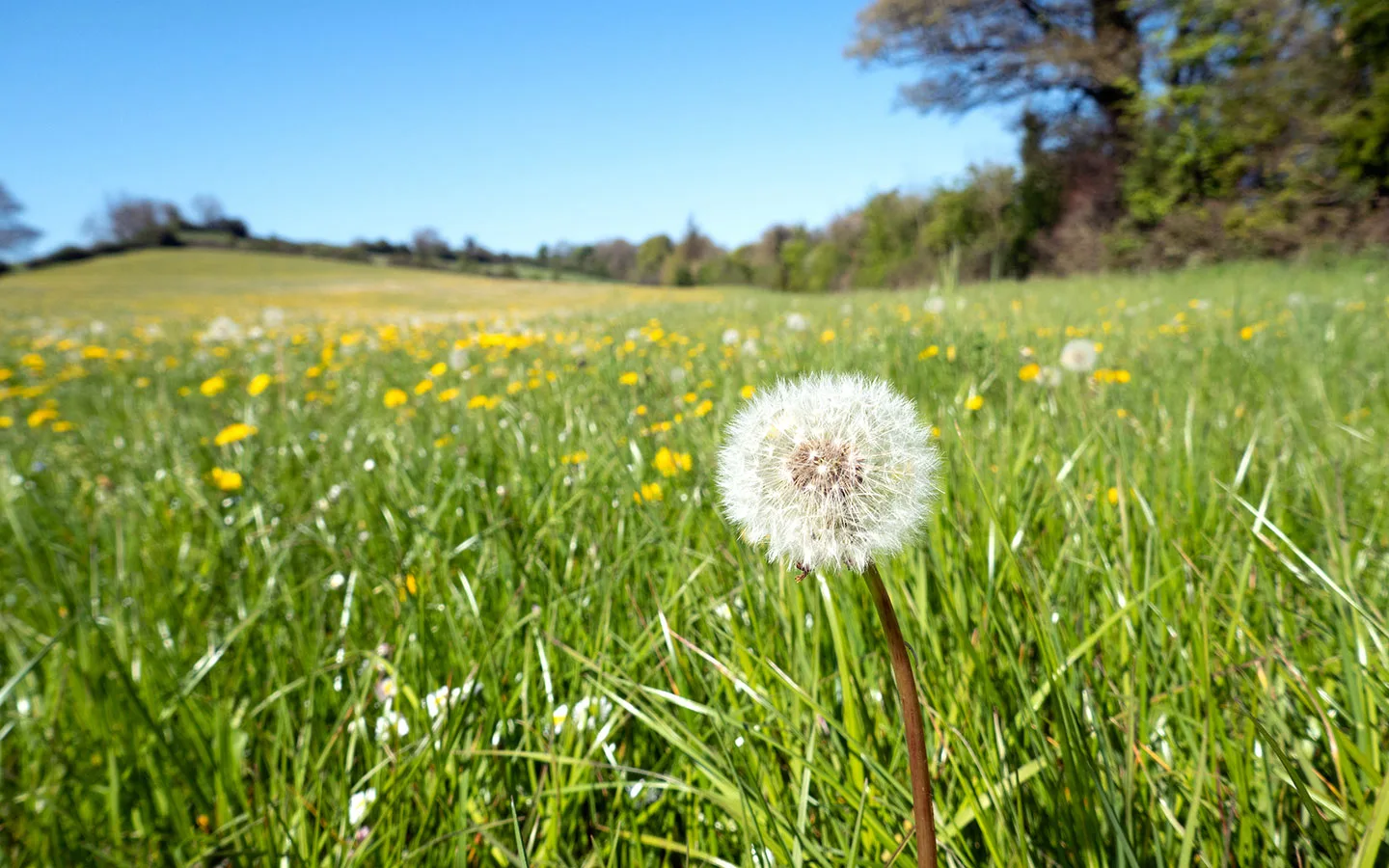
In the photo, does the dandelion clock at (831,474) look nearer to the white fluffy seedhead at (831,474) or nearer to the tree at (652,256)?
the white fluffy seedhead at (831,474)

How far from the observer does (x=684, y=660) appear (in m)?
1.09

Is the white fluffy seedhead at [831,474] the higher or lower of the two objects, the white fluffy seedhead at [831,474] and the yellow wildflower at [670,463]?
the higher

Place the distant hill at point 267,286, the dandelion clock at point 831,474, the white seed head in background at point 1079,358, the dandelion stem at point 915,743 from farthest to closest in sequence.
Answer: the distant hill at point 267,286 → the white seed head in background at point 1079,358 → the dandelion clock at point 831,474 → the dandelion stem at point 915,743

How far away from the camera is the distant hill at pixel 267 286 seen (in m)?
23.3

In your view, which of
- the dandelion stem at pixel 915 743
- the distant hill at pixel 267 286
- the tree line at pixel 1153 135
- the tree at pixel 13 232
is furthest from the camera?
the tree at pixel 13 232

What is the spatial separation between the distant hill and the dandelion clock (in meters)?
20.4

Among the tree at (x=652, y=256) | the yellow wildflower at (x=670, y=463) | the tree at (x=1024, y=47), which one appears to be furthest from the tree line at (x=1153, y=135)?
the tree at (x=652, y=256)

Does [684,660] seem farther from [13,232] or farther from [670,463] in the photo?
[13,232]

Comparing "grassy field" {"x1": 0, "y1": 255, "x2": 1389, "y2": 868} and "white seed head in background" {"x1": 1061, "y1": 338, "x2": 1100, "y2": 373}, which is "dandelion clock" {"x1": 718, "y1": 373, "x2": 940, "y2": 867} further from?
"white seed head in background" {"x1": 1061, "y1": 338, "x2": 1100, "y2": 373}

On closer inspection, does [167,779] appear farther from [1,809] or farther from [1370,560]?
[1370,560]

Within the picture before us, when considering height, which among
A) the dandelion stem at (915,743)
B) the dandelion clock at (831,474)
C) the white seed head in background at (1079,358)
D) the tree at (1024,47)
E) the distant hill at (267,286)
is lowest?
the distant hill at (267,286)

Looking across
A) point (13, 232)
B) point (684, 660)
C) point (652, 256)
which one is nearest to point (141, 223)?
point (13, 232)

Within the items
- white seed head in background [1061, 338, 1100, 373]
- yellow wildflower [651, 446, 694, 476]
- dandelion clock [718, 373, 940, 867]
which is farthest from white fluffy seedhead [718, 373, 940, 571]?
white seed head in background [1061, 338, 1100, 373]

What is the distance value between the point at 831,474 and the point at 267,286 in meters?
39.0
